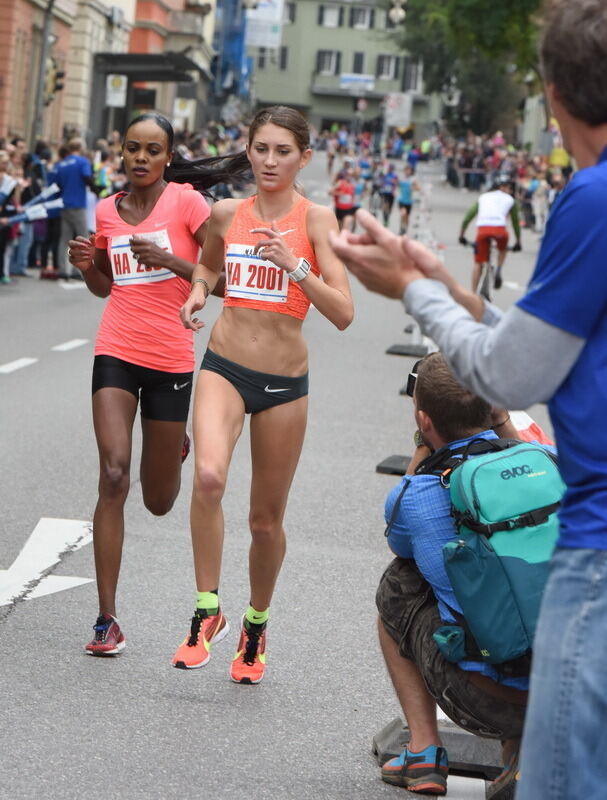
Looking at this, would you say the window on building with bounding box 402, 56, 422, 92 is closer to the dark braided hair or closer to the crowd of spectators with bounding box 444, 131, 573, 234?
the crowd of spectators with bounding box 444, 131, 573, 234

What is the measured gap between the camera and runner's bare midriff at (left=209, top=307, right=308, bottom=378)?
5523mm

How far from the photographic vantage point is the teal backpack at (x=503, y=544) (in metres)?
3.90

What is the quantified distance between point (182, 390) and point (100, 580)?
80 centimetres

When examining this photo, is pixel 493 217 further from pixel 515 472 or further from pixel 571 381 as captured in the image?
pixel 571 381

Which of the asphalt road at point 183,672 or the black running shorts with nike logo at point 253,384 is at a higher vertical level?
the black running shorts with nike logo at point 253,384

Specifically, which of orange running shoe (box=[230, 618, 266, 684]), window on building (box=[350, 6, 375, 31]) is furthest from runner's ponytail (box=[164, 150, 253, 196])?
window on building (box=[350, 6, 375, 31])

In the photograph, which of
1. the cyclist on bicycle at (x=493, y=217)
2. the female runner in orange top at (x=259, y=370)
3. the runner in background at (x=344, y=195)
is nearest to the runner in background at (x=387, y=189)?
the runner in background at (x=344, y=195)

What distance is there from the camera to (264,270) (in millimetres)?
5508

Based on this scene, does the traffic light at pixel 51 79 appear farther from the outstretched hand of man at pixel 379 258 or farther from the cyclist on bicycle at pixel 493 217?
the outstretched hand of man at pixel 379 258

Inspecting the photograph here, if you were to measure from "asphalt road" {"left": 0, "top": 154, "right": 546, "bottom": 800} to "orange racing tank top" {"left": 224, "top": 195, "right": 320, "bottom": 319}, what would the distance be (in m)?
1.31

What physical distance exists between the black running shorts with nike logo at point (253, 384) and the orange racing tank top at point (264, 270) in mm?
210

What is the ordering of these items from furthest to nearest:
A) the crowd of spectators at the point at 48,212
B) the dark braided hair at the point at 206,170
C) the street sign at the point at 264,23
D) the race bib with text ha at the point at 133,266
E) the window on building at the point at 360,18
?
the window on building at the point at 360,18 → the street sign at the point at 264,23 → the crowd of spectators at the point at 48,212 → the dark braided hair at the point at 206,170 → the race bib with text ha at the point at 133,266

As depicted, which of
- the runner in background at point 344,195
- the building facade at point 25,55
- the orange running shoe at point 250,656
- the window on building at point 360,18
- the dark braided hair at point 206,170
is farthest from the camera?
the window on building at point 360,18

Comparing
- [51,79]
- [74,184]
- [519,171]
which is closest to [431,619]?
[74,184]
